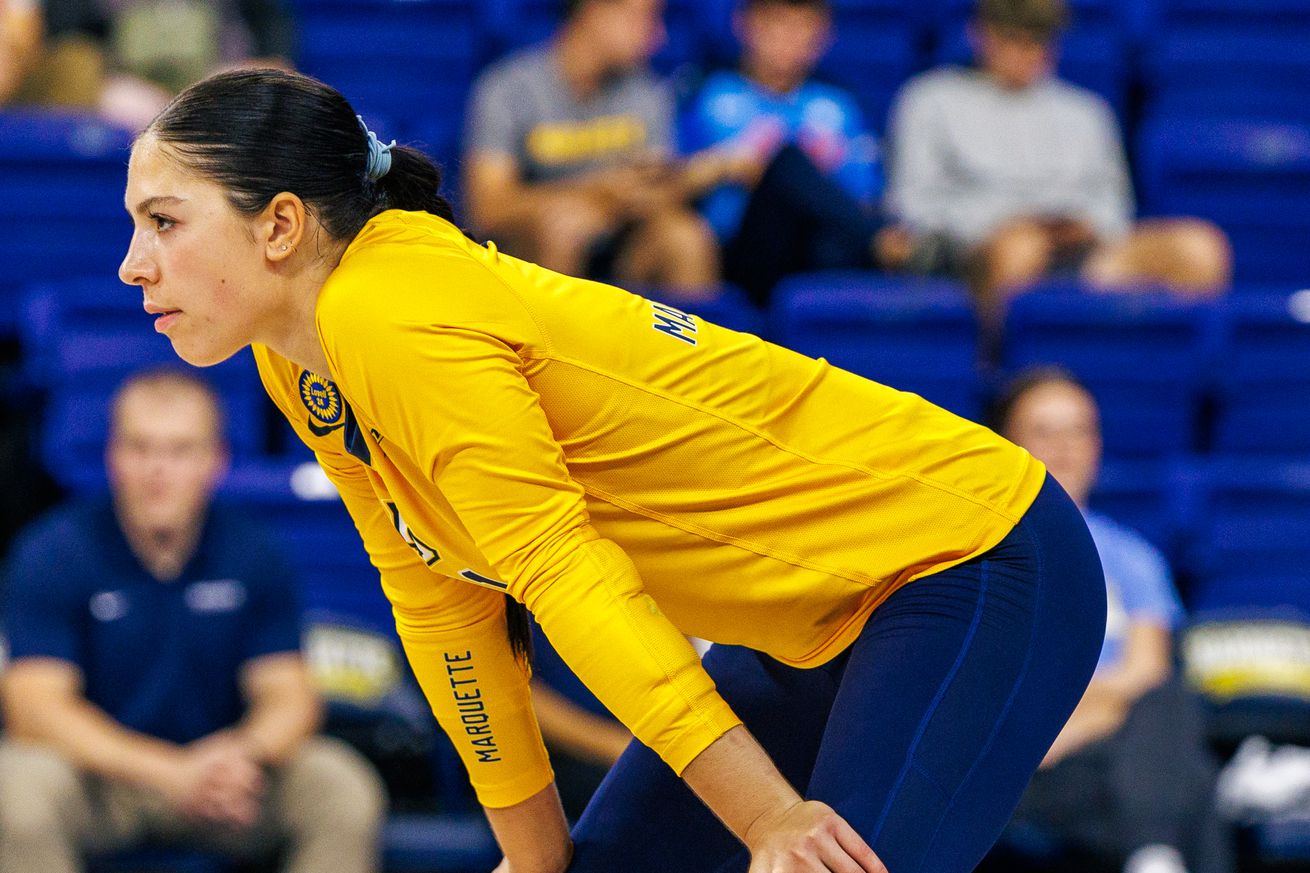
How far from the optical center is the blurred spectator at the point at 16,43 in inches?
206

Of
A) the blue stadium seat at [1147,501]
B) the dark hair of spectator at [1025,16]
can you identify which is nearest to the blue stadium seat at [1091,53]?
the dark hair of spectator at [1025,16]

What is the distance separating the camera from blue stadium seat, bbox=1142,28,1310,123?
20.5ft

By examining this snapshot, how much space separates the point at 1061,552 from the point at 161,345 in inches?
126

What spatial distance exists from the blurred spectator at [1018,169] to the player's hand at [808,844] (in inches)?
144

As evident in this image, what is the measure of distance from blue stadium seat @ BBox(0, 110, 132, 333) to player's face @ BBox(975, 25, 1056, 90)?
2676mm

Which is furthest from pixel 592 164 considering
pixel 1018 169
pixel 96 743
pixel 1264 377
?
pixel 96 743

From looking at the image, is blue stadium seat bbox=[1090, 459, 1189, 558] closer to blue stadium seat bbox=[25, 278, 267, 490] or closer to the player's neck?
blue stadium seat bbox=[25, 278, 267, 490]

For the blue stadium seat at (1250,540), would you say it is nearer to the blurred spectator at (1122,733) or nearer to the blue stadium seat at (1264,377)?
the blue stadium seat at (1264,377)

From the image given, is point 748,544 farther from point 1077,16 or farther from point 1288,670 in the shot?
point 1077,16

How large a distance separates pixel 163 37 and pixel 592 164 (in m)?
1.44

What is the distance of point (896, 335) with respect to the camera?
16.1 ft

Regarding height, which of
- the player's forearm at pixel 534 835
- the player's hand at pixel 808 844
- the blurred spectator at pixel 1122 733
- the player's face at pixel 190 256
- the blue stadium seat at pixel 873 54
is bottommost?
the blurred spectator at pixel 1122 733

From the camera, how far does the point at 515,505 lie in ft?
6.24

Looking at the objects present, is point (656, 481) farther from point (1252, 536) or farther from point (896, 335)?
point (1252, 536)
